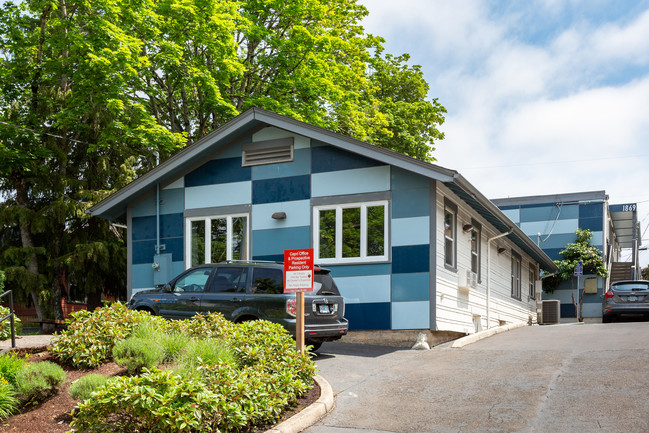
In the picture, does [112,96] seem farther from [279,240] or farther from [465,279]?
[465,279]

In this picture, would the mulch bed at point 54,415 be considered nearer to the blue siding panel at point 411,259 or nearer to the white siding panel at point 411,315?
the white siding panel at point 411,315

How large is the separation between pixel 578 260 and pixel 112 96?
81.6 ft

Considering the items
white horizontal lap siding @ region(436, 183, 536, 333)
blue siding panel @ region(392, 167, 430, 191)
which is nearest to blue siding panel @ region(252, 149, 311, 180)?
blue siding panel @ region(392, 167, 430, 191)

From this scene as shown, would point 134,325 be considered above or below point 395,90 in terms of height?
below

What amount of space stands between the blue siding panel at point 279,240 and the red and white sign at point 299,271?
5.77 meters

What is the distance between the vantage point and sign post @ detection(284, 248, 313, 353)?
31.9ft

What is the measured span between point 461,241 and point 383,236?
3.09 metres

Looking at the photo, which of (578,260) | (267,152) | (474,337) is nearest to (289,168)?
(267,152)

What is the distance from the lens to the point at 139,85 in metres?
22.7

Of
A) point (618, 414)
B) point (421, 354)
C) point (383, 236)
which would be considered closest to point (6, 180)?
point (383, 236)

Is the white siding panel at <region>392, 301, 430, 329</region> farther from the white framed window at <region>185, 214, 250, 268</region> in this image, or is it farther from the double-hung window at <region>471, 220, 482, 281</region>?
the double-hung window at <region>471, 220, 482, 281</region>

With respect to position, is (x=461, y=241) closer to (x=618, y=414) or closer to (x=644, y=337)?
(x=644, y=337)

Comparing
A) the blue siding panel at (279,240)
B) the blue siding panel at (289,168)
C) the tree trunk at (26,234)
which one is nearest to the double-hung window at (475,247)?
the blue siding panel at (279,240)

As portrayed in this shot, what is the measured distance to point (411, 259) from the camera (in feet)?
47.6
